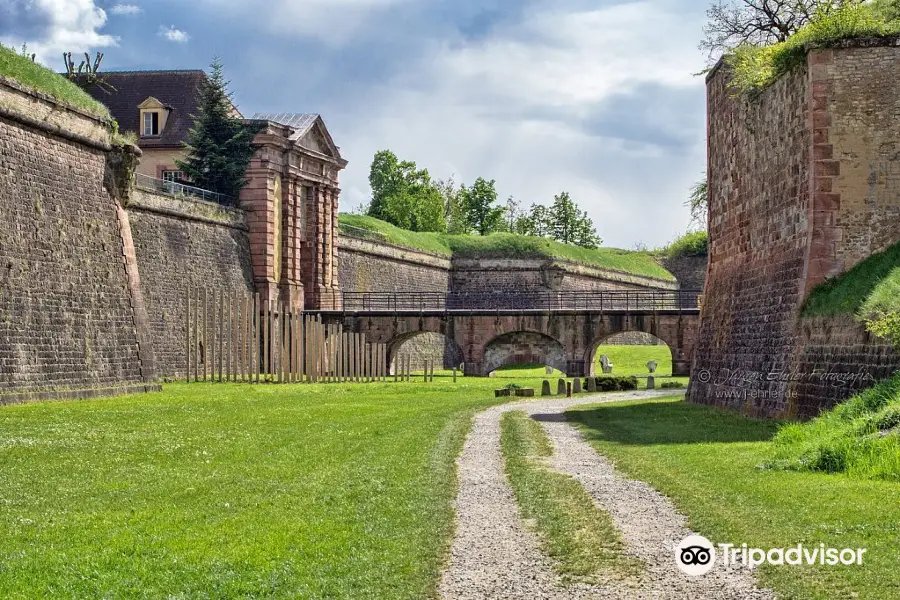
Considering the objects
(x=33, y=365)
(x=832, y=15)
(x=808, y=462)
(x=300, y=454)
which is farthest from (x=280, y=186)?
(x=808, y=462)

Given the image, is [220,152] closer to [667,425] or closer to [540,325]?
[540,325]

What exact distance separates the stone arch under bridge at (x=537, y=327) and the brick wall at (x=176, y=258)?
23.3 feet

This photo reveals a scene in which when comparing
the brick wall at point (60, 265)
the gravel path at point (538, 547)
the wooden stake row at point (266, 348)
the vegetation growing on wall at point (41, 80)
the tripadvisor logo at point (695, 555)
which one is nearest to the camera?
the gravel path at point (538, 547)

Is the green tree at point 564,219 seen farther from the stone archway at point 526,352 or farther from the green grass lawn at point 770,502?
the green grass lawn at point 770,502

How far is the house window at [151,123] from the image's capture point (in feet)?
170

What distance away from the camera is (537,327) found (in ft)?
167

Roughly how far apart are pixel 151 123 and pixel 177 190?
29.5 feet

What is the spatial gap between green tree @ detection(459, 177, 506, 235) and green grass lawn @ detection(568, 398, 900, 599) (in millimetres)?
72825

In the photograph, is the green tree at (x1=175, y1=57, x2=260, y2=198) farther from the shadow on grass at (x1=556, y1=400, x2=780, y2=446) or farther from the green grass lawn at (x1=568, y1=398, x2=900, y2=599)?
the green grass lawn at (x1=568, y1=398, x2=900, y2=599)

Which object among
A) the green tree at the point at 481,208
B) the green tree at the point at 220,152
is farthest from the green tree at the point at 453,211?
the green tree at the point at 220,152

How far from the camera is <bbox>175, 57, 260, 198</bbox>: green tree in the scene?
46.7 metres

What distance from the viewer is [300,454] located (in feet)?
51.1

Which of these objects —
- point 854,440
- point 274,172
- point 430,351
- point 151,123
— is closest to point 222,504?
point 854,440

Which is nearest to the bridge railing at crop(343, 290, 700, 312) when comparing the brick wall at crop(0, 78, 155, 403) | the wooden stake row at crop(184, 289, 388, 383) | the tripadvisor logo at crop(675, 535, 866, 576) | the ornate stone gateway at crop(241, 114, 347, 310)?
the ornate stone gateway at crop(241, 114, 347, 310)
